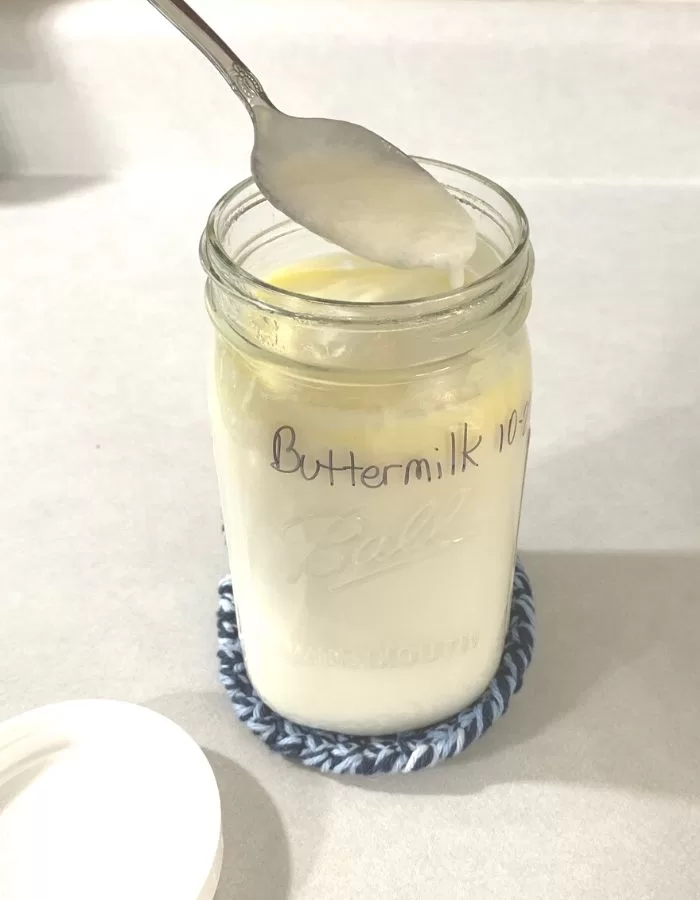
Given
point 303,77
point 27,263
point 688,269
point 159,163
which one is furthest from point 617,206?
point 27,263

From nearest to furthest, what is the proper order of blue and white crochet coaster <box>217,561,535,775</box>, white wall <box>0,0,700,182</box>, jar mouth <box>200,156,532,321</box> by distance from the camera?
jar mouth <box>200,156,532,321</box>
blue and white crochet coaster <box>217,561,535,775</box>
white wall <box>0,0,700,182</box>

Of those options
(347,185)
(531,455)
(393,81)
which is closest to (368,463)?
(347,185)

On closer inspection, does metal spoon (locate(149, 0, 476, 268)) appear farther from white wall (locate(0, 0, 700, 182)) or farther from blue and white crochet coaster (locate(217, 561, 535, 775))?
white wall (locate(0, 0, 700, 182))

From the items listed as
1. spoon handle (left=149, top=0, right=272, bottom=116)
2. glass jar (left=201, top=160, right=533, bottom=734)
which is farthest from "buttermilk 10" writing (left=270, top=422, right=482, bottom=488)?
spoon handle (left=149, top=0, right=272, bottom=116)

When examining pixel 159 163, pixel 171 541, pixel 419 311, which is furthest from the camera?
pixel 159 163

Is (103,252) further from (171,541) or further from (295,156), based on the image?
(295,156)

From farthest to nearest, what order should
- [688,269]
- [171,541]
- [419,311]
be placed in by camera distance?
[688,269] < [171,541] < [419,311]

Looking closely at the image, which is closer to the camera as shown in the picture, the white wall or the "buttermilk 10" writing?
the "buttermilk 10" writing

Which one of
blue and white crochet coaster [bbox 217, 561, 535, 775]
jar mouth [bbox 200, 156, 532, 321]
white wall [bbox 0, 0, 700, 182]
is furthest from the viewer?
white wall [bbox 0, 0, 700, 182]
